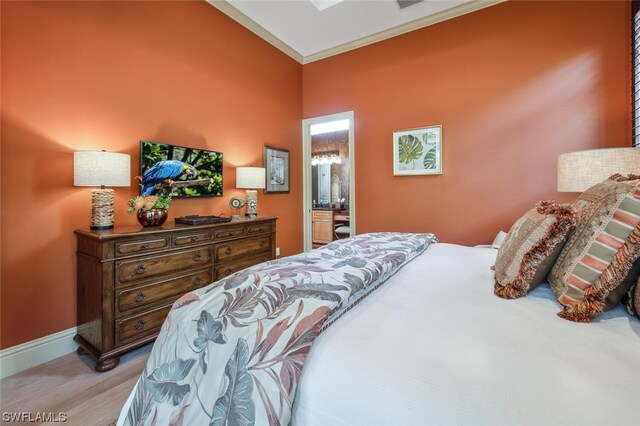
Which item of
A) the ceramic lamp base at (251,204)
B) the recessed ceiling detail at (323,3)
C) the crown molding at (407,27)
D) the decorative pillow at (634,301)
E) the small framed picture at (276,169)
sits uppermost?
the recessed ceiling detail at (323,3)

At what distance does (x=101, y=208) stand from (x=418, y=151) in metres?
3.11

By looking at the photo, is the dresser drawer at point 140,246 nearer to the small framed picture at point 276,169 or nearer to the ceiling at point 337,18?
the small framed picture at point 276,169

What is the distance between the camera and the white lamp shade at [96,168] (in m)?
1.76

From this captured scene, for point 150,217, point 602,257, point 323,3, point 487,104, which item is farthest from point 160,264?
point 487,104

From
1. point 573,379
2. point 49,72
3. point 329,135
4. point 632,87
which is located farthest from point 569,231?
point 329,135

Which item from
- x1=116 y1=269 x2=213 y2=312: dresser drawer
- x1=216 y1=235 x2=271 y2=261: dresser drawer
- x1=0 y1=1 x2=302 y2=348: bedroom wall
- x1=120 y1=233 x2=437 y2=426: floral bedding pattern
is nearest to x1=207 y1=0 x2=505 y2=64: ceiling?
x1=0 y1=1 x2=302 y2=348: bedroom wall

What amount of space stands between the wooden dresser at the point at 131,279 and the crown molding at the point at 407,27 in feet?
9.94

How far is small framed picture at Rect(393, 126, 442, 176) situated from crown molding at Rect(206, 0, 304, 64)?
1955mm

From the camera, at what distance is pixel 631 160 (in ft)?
5.74

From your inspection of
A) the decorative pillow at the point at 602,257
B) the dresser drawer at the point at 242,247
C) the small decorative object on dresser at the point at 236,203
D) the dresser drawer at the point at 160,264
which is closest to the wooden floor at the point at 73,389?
the dresser drawer at the point at 160,264

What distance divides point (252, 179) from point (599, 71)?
3.43m

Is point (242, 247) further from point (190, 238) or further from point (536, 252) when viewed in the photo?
point (536, 252)

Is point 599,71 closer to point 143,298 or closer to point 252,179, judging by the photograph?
point 252,179

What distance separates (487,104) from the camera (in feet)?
9.31
